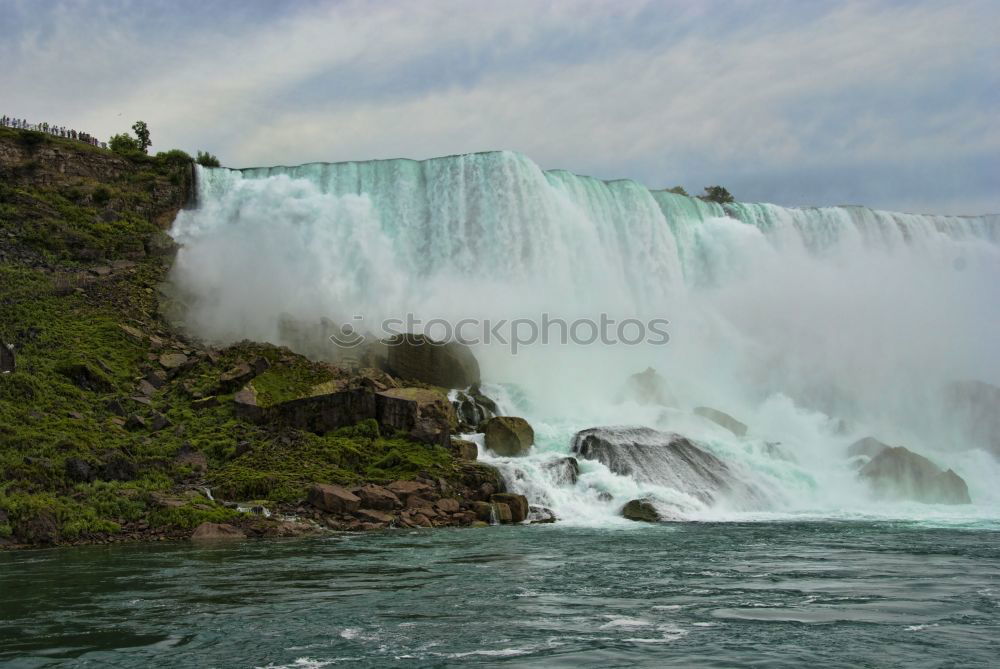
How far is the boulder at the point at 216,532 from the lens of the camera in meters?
22.0

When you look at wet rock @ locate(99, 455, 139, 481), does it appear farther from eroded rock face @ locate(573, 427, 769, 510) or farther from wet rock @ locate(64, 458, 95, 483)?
eroded rock face @ locate(573, 427, 769, 510)

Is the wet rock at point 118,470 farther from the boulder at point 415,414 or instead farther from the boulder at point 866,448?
the boulder at point 866,448

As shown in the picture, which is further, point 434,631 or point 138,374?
point 138,374

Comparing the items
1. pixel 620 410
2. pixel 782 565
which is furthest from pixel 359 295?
pixel 782 565

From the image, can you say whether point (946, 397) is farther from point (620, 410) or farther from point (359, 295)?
point (359, 295)

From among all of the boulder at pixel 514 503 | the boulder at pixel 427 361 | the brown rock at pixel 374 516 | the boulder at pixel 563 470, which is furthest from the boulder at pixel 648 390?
the brown rock at pixel 374 516

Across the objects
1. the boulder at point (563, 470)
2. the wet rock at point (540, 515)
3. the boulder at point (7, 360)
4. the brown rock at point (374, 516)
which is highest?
the boulder at point (7, 360)

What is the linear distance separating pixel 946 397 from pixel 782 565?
3584cm

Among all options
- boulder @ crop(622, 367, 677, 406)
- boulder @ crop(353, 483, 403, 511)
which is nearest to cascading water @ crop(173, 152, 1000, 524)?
boulder @ crop(622, 367, 677, 406)

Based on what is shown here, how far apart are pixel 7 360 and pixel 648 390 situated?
25.1m

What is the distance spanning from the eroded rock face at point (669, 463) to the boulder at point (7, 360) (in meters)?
18.6

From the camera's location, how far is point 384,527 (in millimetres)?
23969

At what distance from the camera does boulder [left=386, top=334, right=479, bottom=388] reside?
3522 centimetres

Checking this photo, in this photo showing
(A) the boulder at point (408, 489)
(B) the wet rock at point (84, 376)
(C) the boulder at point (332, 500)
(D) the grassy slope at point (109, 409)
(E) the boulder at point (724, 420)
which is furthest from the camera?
(E) the boulder at point (724, 420)
